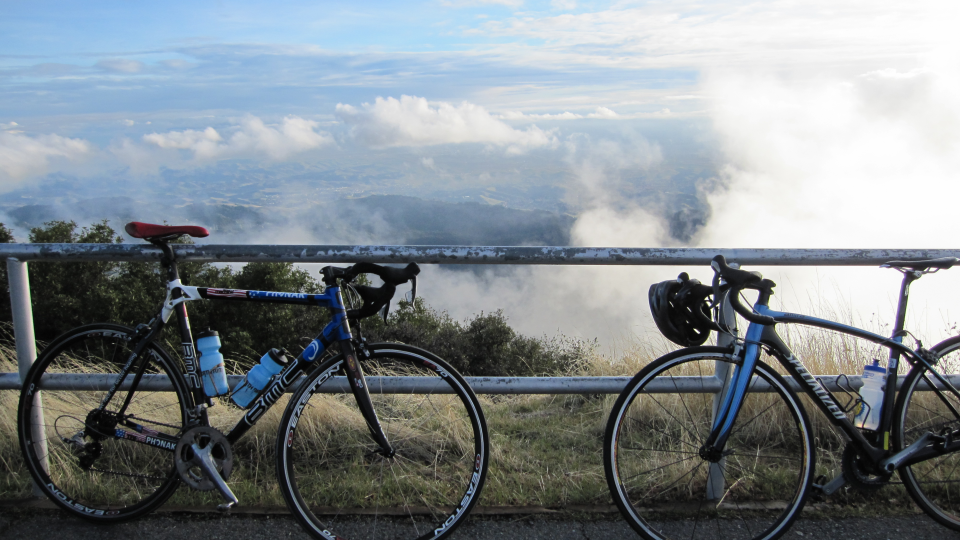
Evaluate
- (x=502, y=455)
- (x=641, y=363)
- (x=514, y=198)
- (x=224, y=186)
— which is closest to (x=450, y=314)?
(x=641, y=363)

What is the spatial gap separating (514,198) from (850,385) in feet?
559

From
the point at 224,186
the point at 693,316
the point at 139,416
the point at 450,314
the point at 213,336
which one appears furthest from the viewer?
the point at 224,186

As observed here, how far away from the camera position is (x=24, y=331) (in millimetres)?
2957

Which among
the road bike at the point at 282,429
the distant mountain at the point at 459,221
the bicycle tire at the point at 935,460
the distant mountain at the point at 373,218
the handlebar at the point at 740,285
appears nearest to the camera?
the handlebar at the point at 740,285

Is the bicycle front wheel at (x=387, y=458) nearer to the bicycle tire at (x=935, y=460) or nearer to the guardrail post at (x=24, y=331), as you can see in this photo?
the guardrail post at (x=24, y=331)

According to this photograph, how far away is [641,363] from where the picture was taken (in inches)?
229

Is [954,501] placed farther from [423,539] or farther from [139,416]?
[139,416]

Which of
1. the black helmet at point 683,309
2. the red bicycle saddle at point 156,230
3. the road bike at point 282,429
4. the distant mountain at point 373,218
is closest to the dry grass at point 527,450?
the road bike at point 282,429

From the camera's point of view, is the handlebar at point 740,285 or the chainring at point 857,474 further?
the chainring at point 857,474

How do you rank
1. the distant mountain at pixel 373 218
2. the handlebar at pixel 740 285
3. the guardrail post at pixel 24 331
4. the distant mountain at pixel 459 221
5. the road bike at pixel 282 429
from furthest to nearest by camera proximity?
1. the distant mountain at pixel 459 221
2. the distant mountain at pixel 373 218
3. the guardrail post at pixel 24 331
4. the road bike at pixel 282 429
5. the handlebar at pixel 740 285

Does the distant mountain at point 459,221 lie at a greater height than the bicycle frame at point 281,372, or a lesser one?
lesser

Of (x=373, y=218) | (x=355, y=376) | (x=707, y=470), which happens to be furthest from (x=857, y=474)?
(x=373, y=218)

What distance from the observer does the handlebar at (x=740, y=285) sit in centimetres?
Answer: 246

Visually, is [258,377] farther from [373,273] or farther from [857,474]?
[857,474]
